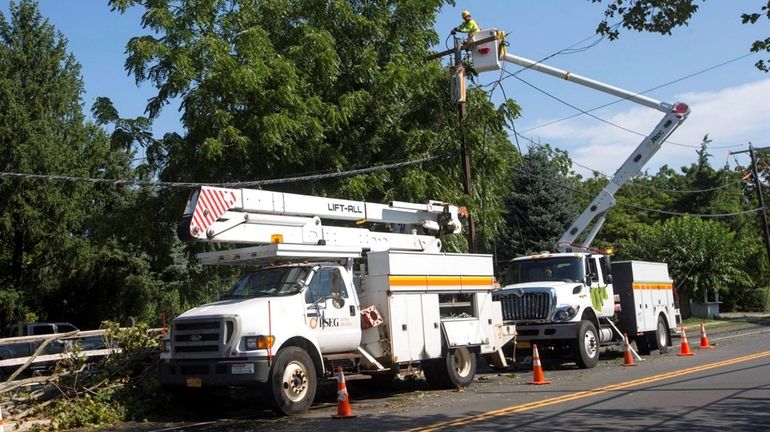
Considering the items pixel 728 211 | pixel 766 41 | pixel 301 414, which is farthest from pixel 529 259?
pixel 728 211

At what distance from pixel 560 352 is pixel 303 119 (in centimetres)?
816

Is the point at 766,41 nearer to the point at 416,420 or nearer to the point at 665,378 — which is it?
the point at 416,420

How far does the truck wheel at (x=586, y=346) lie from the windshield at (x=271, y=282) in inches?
306

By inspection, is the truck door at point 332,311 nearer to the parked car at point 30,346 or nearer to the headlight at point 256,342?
the headlight at point 256,342

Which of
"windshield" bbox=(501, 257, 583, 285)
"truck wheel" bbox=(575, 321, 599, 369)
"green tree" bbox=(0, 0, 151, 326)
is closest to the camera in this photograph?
"truck wheel" bbox=(575, 321, 599, 369)

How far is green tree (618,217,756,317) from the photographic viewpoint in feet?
129

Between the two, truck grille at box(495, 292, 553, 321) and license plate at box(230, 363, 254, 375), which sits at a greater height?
truck grille at box(495, 292, 553, 321)

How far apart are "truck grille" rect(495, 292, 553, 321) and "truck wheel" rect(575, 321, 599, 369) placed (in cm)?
90

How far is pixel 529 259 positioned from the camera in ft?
66.0

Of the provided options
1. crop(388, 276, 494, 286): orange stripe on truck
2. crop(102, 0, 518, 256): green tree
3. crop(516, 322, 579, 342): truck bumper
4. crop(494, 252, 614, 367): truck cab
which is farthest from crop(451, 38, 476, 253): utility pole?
crop(388, 276, 494, 286): orange stripe on truck

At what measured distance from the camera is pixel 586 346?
59.7 feet

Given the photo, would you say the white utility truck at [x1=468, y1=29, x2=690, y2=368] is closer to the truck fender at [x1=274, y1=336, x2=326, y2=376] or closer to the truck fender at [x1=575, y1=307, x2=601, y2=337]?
the truck fender at [x1=575, y1=307, x2=601, y2=337]

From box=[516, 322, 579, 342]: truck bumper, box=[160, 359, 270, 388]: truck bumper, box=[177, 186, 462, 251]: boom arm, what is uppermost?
box=[177, 186, 462, 251]: boom arm

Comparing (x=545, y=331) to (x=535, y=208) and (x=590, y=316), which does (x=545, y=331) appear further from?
(x=535, y=208)
